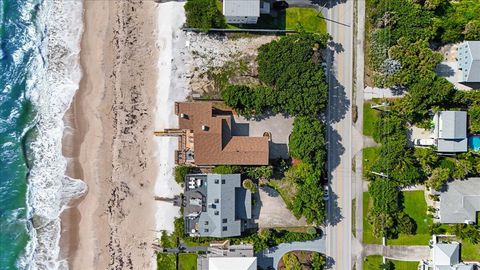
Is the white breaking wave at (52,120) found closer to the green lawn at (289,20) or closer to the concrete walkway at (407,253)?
the green lawn at (289,20)

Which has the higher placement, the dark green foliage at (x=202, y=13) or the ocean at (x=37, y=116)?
the dark green foliage at (x=202, y=13)

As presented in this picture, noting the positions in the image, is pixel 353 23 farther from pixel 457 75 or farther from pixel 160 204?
pixel 160 204

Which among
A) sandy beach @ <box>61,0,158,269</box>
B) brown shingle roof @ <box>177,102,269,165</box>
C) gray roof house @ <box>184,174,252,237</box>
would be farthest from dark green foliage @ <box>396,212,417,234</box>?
→ sandy beach @ <box>61,0,158,269</box>

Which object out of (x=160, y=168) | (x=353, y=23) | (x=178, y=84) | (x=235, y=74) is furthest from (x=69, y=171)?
(x=353, y=23)

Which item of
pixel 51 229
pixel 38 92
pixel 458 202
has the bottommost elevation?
pixel 51 229

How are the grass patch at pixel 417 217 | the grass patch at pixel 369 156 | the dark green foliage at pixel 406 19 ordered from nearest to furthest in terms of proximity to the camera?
1. the dark green foliage at pixel 406 19
2. the grass patch at pixel 369 156
3. the grass patch at pixel 417 217

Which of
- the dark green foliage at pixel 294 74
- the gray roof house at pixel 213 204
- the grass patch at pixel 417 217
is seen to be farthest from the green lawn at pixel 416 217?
the gray roof house at pixel 213 204

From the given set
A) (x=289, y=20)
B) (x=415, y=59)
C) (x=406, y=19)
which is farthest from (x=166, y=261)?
(x=406, y=19)
